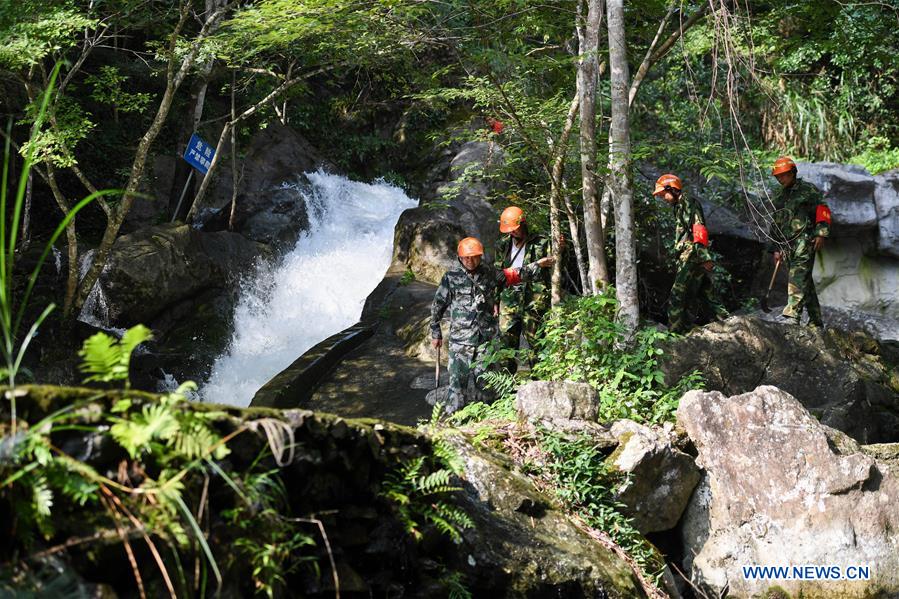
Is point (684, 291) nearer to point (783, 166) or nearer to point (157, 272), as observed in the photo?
point (783, 166)

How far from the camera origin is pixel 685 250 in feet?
32.6

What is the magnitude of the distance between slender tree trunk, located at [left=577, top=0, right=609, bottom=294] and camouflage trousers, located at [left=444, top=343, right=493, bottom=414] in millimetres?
1403

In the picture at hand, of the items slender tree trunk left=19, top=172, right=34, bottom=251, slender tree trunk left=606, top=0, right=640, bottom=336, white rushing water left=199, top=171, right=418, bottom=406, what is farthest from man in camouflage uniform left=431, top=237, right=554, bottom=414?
slender tree trunk left=19, top=172, right=34, bottom=251

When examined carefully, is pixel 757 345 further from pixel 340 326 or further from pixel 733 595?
pixel 340 326

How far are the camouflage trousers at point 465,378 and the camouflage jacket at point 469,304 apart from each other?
4.0 inches

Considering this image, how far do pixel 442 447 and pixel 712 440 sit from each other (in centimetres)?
285

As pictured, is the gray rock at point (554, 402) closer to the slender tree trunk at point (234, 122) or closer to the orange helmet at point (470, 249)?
the orange helmet at point (470, 249)

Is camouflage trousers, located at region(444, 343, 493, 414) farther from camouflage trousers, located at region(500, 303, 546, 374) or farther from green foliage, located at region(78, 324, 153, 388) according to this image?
green foliage, located at region(78, 324, 153, 388)

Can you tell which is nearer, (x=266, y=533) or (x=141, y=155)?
(x=266, y=533)

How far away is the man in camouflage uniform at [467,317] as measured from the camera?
339 inches

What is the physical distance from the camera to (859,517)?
6.29 metres

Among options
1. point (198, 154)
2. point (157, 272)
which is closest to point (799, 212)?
point (198, 154)

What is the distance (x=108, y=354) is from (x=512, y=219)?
21.5 feet

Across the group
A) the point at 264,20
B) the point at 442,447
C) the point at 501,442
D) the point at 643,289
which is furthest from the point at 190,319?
the point at 442,447
